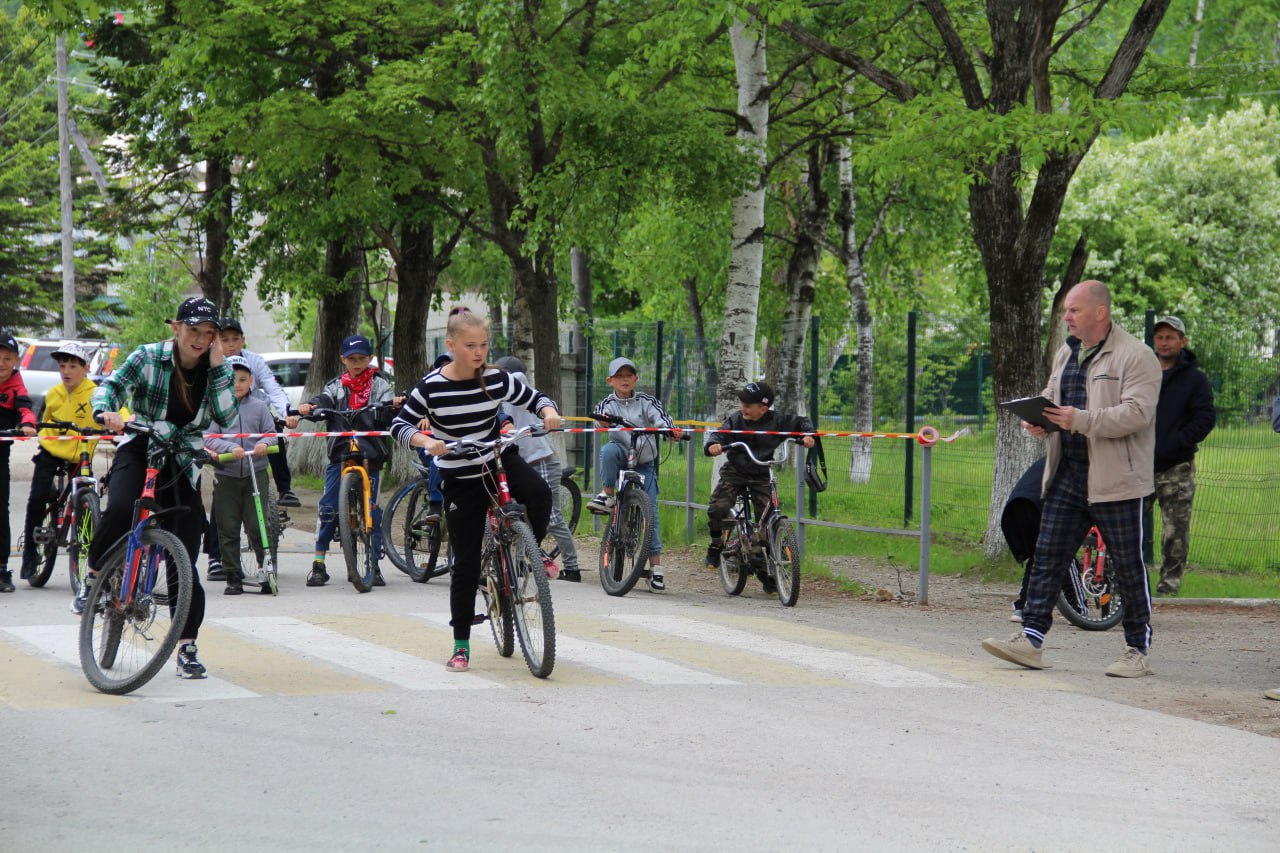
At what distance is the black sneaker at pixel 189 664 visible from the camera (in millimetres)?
8258

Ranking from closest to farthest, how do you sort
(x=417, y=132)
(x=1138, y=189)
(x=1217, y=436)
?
(x=1217, y=436), (x=417, y=132), (x=1138, y=189)

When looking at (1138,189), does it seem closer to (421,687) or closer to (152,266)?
(152,266)

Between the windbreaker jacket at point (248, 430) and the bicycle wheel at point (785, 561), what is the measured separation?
3.85 meters

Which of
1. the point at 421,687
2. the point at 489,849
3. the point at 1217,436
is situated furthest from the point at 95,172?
the point at 489,849

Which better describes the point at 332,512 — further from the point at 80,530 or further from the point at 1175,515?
the point at 1175,515

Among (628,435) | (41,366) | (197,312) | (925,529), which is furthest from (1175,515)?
(41,366)

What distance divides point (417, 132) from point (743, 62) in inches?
149

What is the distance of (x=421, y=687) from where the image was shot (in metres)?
8.09

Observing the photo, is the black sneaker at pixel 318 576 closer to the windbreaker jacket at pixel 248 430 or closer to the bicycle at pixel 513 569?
the windbreaker jacket at pixel 248 430

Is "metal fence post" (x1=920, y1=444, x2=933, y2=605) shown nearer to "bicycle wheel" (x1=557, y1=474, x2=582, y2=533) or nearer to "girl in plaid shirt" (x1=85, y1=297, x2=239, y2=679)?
"bicycle wheel" (x1=557, y1=474, x2=582, y2=533)

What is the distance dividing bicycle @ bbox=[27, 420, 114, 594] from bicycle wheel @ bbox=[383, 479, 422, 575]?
225 cm

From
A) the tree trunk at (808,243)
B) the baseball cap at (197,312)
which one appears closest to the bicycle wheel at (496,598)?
the baseball cap at (197,312)

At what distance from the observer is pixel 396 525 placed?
13.2m

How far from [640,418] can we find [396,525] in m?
2.13
